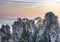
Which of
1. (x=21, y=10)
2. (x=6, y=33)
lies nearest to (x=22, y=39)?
(x=6, y=33)

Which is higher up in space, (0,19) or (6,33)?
(0,19)

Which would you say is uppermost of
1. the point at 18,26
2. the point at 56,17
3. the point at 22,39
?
the point at 56,17

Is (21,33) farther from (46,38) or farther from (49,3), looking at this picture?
(49,3)

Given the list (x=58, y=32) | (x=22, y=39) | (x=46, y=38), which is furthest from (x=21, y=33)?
(x=58, y=32)

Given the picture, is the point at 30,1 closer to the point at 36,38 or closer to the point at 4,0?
the point at 4,0

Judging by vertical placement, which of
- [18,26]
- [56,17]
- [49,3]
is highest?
[49,3]

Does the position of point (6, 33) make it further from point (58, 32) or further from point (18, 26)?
point (58, 32)

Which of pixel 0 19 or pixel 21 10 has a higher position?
pixel 21 10
